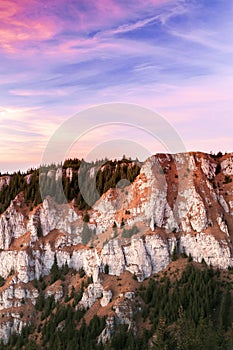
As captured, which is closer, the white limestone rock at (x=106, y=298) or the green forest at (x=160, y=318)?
the green forest at (x=160, y=318)

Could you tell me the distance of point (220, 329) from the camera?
149 meters

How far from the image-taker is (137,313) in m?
179

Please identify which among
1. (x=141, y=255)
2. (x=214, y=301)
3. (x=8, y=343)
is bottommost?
(x=8, y=343)

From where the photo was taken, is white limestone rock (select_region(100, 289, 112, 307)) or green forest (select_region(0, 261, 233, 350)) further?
white limestone rock (select_region(100, 289, 112, 307))

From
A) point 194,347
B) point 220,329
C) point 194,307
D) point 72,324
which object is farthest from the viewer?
point 72,324

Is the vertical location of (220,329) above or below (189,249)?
below

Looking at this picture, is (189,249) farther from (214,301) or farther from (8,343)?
(8,343)

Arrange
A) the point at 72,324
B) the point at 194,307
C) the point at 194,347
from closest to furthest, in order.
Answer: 1. the point at 194,347
2. the point at 194,307
3. the point at 72,324

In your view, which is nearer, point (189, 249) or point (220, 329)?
point (220, 329)

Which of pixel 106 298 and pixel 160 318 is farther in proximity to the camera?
pixel 106 298

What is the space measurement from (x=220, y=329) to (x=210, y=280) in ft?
91.9

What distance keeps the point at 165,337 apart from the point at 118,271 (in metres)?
50.6

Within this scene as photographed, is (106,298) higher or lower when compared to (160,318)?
higher

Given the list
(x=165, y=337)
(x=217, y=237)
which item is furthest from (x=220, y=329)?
(x=217, y=237)
